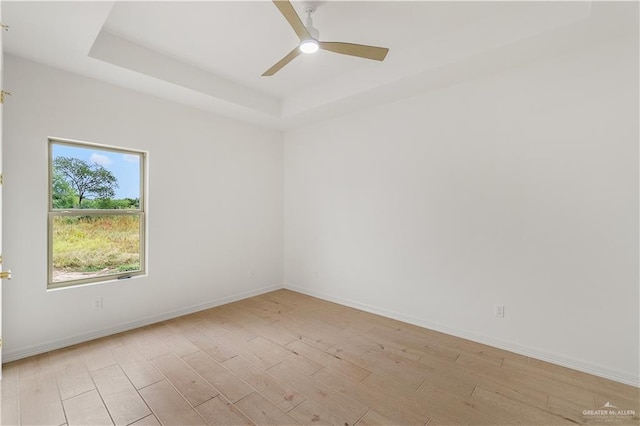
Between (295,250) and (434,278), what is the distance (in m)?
2.29

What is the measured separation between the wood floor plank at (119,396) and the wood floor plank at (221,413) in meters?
0.37

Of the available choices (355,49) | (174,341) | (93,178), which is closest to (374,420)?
(174,341)

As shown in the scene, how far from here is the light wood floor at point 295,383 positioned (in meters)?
1.96

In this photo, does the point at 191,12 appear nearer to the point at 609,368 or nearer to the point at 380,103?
the point at 380,103

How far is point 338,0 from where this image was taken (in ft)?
7.53

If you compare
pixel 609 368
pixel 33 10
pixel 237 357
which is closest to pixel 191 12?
pixel 33 10

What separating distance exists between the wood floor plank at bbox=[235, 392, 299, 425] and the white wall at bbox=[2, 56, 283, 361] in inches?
→ 78.7

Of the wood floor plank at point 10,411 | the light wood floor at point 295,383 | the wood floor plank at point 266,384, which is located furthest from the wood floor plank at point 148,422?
the wood floor plank at point 10,411

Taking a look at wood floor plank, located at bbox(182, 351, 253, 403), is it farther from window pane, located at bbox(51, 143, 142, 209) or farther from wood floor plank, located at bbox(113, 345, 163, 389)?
window pane, located at bbox(51, 143, 142, 209)

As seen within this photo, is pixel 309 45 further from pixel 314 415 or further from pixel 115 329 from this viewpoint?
pixel 115 329

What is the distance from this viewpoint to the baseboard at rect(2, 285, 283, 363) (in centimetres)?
263

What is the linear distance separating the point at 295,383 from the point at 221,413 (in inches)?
22.8

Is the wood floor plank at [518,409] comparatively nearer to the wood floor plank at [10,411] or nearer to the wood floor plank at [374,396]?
the wood floor plank at [374,396]

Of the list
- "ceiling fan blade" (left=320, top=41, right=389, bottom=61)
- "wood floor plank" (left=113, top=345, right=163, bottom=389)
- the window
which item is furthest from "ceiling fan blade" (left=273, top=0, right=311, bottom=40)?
"wood floor plank" (left=113, top=345, right=163, bottom=389)
